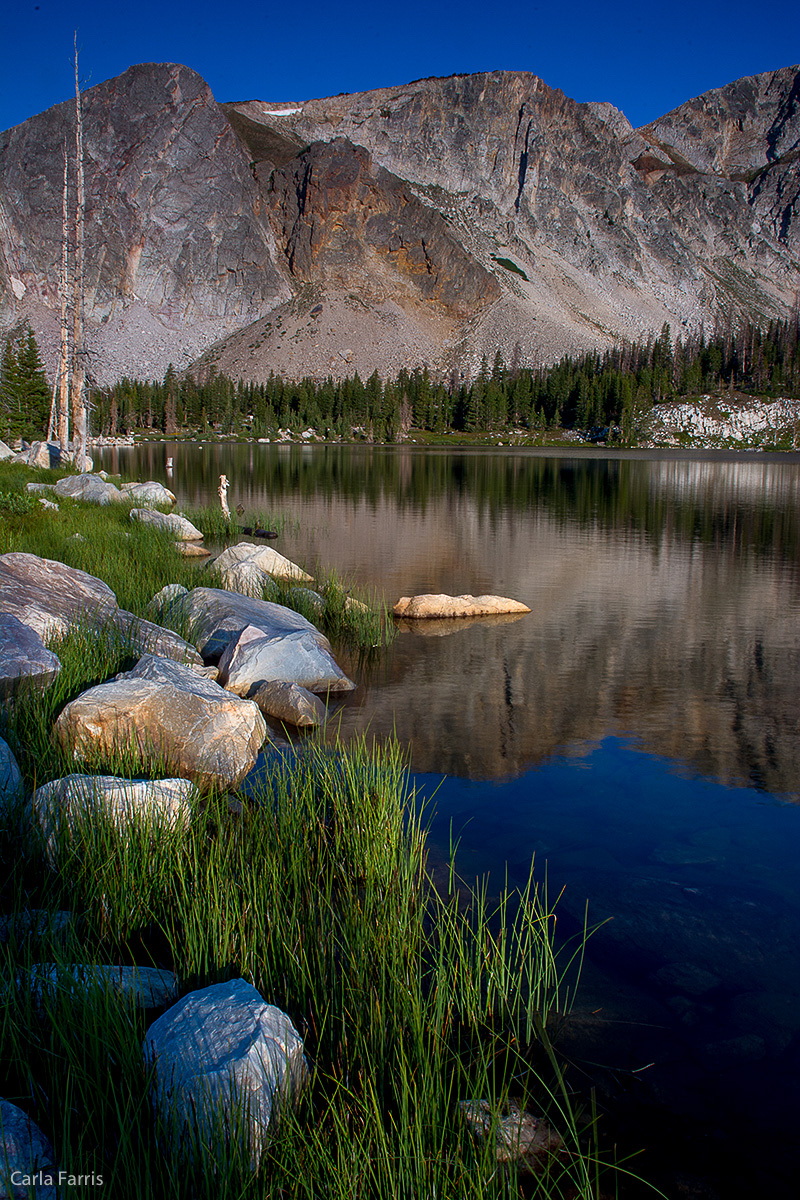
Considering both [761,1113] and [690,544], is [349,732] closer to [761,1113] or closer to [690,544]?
[761,1113]

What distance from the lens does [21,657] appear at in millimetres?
7742

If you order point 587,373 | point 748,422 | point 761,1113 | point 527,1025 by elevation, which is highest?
point 587,373

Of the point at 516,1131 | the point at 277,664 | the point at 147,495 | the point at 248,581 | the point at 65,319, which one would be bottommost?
the point at 516,1131

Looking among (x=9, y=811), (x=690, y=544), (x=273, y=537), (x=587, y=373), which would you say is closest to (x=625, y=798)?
(x=9, y=811)

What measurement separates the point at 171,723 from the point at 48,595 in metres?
4.10

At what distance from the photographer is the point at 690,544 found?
25938 mm

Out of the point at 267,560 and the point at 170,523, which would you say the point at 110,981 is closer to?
the point at 267,560

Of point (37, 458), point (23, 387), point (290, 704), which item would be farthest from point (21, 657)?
point (23, 387)

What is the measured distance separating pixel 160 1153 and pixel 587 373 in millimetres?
156257

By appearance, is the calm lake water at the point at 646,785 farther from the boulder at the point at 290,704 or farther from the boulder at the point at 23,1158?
the boulder at the point at 23,1158

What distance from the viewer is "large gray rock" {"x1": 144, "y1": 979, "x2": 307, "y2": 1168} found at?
2943 mm

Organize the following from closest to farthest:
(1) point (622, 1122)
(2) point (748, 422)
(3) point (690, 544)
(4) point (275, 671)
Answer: (1) point (622, 1122)
(4) point (275, 671)
(3) point (690, 544)
(2) point (748, 422)

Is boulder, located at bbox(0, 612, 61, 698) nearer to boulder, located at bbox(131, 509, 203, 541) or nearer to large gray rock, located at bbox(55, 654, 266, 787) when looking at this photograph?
large gray rock, located at bbox(55, 654, 266, 787)

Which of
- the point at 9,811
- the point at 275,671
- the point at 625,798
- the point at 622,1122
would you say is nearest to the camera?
the point at 622,1122
